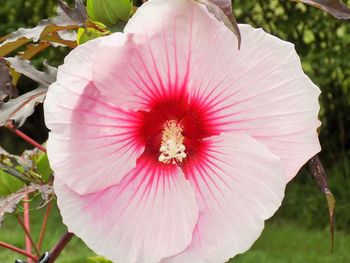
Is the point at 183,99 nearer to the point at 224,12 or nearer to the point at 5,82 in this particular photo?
the point at 224,12

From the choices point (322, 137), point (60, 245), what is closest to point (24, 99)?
point (60, 245)

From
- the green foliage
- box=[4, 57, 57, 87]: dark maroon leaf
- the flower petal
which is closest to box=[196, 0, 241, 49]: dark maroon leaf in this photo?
the flower petal

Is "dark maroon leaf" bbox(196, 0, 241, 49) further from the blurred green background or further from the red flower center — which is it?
the blurred green background

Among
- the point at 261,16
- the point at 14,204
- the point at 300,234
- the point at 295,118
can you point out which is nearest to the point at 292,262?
the point at 300,234

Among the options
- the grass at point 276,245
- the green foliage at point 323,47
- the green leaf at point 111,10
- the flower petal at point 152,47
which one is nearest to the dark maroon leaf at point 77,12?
the green leaf at point 111,10

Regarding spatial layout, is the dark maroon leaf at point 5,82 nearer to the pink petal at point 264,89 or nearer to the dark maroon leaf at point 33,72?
the dark maroon leaf at point 33,72
